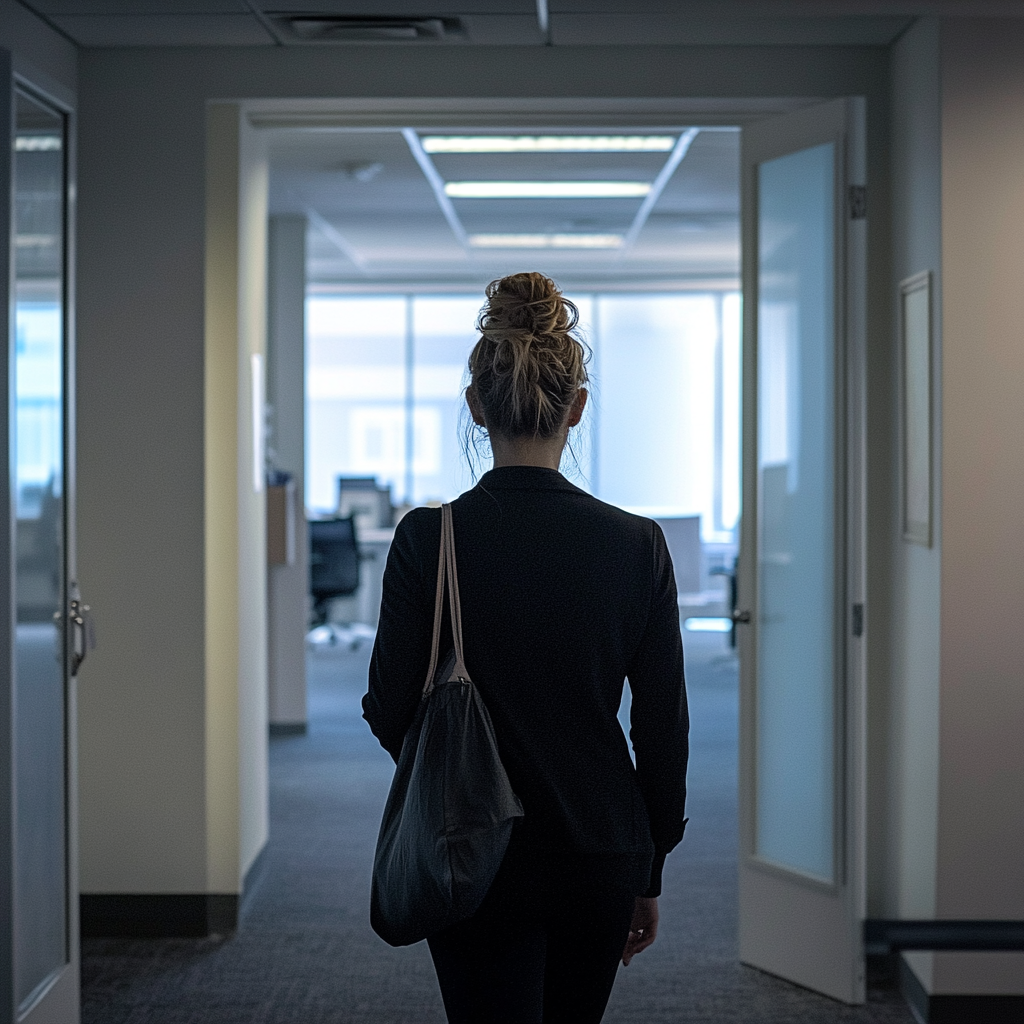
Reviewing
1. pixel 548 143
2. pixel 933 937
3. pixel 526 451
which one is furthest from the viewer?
pixel 548 143

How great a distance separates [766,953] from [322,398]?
7767mm

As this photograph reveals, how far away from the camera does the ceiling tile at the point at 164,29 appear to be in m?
3.13

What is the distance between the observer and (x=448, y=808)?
4.58 feet

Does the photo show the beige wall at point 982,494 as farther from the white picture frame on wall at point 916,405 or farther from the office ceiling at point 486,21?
the office ceiling at point 486,21

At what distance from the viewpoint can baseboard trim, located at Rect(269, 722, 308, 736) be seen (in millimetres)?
6523

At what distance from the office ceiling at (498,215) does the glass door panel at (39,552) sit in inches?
51.7

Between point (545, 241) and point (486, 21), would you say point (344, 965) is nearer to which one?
point (486, 21)

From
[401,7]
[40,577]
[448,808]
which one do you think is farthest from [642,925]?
[401,7]

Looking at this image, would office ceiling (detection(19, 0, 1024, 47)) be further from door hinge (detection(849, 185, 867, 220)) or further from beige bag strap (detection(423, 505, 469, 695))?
beige bag strap (detection(423, 505, 469, 695))

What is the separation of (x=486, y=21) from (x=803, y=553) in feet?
5.17

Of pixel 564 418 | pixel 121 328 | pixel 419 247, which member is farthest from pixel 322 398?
pixel 564 418

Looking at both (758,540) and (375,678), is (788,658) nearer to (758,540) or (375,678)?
(758,540)

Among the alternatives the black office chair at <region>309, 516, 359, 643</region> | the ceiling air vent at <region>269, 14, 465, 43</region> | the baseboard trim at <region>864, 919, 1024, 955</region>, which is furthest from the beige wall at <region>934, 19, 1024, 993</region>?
the black office chair at <region>309, 516, 359, 643</region>

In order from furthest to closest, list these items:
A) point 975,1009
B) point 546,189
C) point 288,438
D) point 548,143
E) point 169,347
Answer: point 288,438
point 546,189
point 548,143
point 169,347
point 975,1009
